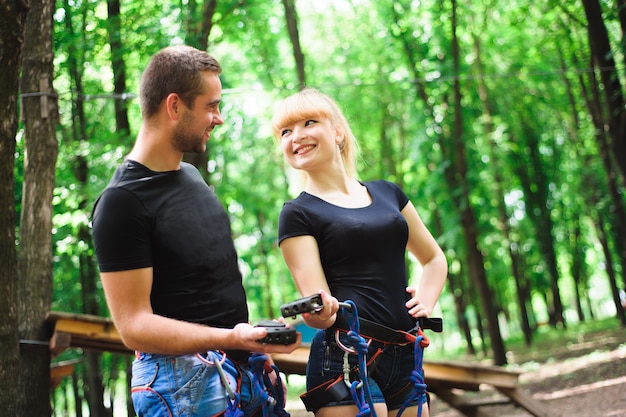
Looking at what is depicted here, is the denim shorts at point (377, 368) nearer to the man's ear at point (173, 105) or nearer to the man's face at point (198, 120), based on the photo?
the man's face at point (198, 120)

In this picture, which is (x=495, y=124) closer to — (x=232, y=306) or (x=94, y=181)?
(x=94, y=181)

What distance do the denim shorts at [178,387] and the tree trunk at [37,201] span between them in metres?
5.19

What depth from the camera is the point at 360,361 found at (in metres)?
2.61

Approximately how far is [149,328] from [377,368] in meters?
0.98

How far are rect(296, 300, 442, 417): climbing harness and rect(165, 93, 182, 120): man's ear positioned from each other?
893 mm

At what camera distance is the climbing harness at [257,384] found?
92.0 inches

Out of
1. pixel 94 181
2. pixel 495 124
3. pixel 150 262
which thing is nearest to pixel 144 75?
pixel 150 262

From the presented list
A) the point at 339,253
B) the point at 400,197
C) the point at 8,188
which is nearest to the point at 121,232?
the point at 339,253

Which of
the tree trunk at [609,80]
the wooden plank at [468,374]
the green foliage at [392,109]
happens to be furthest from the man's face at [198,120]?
the tree trunk at [609,80]

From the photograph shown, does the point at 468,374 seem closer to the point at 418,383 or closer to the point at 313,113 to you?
the point at 418,383

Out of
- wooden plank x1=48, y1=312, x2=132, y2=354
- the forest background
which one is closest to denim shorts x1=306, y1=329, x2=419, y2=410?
the forest background

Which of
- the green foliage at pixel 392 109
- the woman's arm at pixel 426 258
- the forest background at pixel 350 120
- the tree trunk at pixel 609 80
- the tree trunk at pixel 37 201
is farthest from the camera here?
the green foliage at pixel 392 109

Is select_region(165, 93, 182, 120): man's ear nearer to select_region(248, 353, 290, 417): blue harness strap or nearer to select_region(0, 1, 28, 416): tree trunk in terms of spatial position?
select_region(248, 353, 290, 417): blue harness strap

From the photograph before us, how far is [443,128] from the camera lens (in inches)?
641
